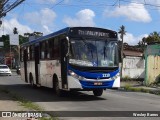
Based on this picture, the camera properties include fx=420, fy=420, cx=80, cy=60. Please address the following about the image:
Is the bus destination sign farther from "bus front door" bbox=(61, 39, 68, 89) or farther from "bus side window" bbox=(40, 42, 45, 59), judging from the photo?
"bus side window" bbox=(40, 42, 45, 59)

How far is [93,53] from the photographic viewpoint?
706 inches

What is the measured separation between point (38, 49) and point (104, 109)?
947 cm

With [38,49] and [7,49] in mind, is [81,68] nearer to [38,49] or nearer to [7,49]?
[38,49]

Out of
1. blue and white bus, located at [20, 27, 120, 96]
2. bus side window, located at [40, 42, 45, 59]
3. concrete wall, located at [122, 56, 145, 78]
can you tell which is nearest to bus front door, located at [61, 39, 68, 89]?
blue and white bus, located at [20, 27, 120, 96]

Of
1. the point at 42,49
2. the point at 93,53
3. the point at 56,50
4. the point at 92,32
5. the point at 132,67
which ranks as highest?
the point at 92,32

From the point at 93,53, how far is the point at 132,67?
26182 millimetres

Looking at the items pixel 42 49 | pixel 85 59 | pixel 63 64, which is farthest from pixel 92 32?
pixel 42 49

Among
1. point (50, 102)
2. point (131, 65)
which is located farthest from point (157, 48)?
point (50, 102)

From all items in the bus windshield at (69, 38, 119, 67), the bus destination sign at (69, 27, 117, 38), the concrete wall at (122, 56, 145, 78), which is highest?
the bus destination sign at (69, 27, 117, 38)

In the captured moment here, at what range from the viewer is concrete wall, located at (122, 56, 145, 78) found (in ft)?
139

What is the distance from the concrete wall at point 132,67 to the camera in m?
42.5

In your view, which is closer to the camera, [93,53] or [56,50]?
[93,53]

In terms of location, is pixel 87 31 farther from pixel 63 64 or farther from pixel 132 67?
pixel 132 67

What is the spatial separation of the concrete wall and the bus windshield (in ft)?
78.7
